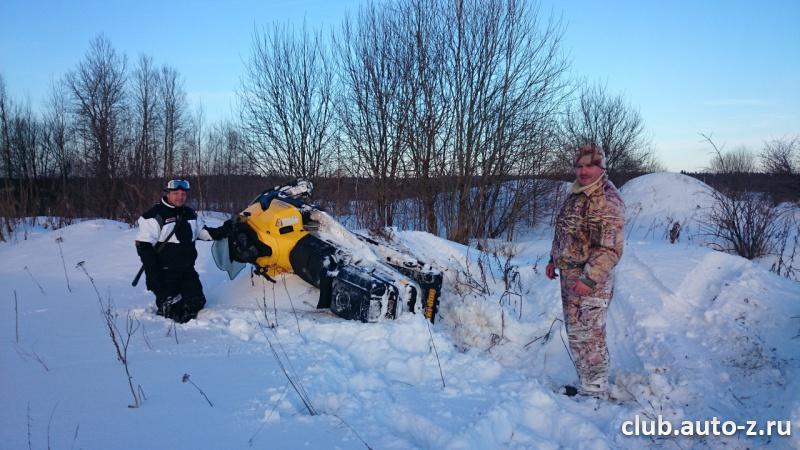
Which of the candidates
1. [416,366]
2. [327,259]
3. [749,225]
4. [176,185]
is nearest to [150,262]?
[176,185]

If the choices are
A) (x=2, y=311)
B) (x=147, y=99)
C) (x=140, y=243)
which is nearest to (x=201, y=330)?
(x=140, y=243)

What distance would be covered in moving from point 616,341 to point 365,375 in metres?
2.54

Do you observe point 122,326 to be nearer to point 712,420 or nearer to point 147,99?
point 712,420

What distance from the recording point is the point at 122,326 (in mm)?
4797

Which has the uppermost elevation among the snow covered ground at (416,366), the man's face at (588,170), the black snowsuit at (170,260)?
the man's face at (588,170)

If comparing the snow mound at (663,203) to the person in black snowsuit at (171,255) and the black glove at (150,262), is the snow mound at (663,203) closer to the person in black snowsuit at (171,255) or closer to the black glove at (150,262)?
the person in black snowsuit at (171,255)

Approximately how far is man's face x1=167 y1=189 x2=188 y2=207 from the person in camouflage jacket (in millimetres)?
3911

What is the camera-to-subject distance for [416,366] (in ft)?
12.5

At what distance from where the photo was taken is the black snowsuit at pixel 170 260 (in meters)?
5.06

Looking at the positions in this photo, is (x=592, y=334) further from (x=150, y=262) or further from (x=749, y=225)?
(x=749, y=225)

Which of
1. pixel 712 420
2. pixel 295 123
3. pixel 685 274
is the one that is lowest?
pixel 712 420

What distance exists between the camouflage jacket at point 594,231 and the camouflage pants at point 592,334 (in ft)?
0.33

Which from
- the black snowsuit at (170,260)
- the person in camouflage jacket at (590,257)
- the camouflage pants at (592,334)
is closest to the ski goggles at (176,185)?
the black snowsuit at (170,260)

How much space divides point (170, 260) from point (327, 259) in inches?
65.5
